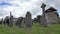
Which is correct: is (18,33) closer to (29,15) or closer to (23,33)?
(23,33)

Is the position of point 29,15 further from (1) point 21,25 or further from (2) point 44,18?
(2) point 44,18

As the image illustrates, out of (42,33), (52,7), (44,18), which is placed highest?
(52,7)

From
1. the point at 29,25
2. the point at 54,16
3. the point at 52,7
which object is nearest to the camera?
the point at 29,25

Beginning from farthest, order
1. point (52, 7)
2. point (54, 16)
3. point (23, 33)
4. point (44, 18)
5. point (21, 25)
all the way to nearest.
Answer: point (52, 7), point (54, 16), point (44, 18), point (21, 25), point (23, 33)

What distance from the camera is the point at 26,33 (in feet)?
69.0

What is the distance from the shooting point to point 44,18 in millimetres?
33812

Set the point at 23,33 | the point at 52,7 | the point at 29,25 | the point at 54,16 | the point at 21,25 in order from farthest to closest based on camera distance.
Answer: the point at 52,7
the point at 54,16
the point at 21,25
the point at 29,25
the point at 23,33

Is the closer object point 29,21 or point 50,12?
point 29,21

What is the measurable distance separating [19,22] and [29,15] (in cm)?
433

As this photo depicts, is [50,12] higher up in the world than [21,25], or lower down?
higher up

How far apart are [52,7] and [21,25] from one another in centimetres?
3872

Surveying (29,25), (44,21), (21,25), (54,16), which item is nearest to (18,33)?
(29,25)

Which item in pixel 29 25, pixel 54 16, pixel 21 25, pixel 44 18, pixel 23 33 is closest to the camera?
pixel 23 33

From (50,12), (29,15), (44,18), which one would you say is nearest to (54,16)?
(50,12)
